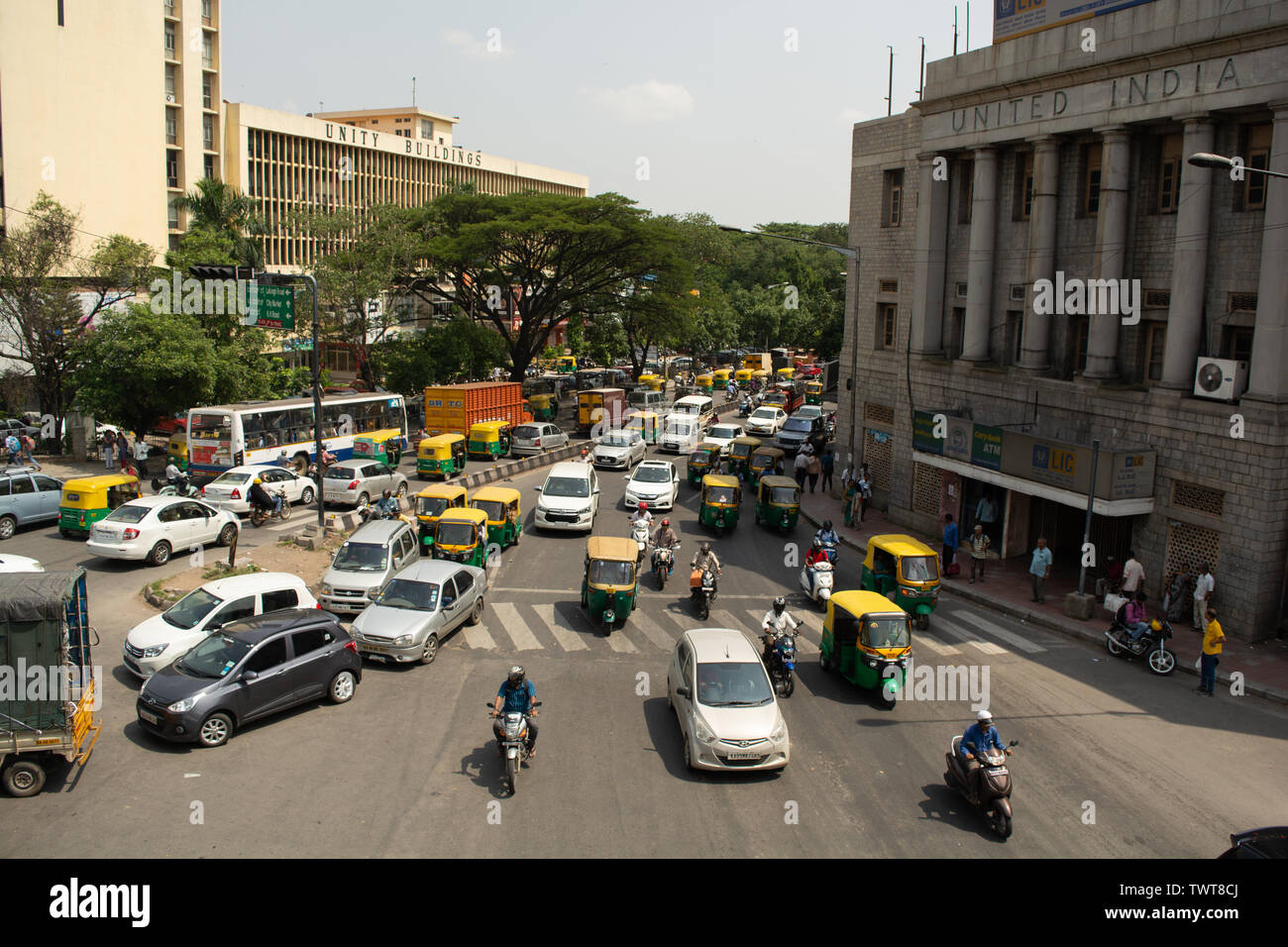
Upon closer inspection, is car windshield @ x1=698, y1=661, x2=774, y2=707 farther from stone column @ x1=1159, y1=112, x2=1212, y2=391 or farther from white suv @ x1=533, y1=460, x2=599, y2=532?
white suv @ x1=533, y1=460, x2=599, y2=532

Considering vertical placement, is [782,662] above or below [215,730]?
above

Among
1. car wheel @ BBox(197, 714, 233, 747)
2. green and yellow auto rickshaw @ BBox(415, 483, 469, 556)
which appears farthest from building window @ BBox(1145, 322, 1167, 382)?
car wheel @ BBox(197, 714, 233, 747)

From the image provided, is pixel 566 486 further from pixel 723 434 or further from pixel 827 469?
pixel 723 434

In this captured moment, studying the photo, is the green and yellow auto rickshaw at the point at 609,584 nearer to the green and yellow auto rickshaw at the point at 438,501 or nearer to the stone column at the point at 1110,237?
the green and yellow auto rickshaw at the point at 438,501

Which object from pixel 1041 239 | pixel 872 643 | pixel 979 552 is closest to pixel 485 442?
pixel 979 552

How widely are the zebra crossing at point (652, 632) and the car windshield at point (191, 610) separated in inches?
181

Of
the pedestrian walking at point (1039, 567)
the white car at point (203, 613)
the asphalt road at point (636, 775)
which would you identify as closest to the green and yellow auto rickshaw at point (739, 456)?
the pedestrian walking at point (1039, 567)

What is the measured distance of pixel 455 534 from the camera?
77.8ft

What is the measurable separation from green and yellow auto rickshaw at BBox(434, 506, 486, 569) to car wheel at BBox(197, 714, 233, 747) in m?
9.38

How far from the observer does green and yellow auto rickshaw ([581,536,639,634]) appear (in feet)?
67.2

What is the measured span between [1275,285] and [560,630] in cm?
1646

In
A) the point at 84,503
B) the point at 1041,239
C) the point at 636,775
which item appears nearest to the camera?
the point at 636,775

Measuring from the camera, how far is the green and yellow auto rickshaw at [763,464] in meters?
36.3

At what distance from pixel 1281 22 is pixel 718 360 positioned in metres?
82.8
